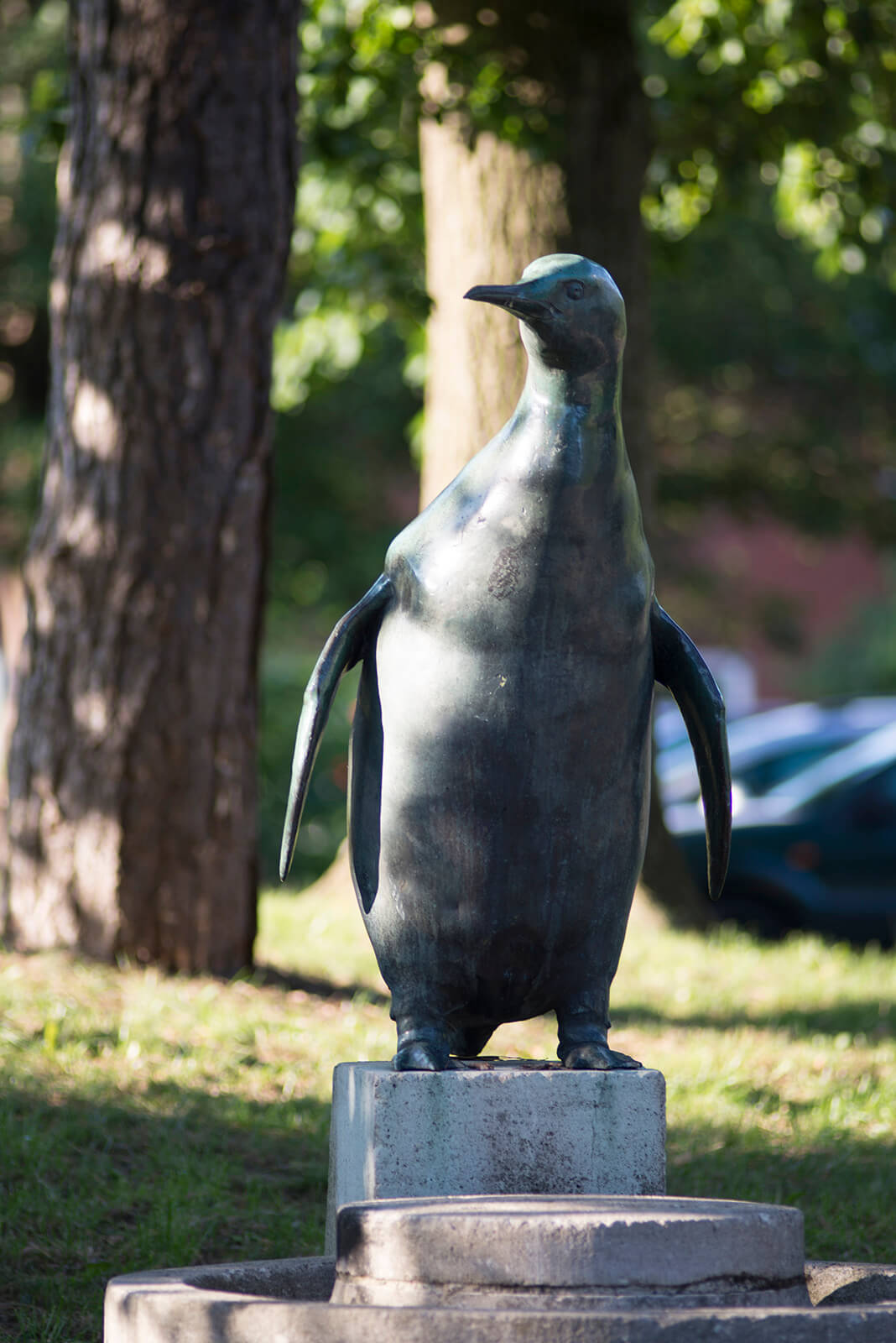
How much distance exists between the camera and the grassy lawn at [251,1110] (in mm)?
4188

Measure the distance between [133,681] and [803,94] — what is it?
5587 mm

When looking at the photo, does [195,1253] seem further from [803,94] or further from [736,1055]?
[803,94]

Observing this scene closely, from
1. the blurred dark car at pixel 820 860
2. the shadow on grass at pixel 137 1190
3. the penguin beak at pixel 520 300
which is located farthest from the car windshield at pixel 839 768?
the penguin beak at pixel 520 300

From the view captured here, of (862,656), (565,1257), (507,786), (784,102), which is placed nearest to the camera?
(565,1257)

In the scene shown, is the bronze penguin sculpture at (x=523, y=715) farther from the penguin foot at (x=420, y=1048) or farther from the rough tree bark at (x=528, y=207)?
the rough tree bark at (x=528, y=207)

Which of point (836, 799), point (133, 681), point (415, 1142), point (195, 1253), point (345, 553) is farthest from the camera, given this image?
point (345, 553)

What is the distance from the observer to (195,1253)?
4090mm

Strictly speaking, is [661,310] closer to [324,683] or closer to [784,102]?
[784,102]

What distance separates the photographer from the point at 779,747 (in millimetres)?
11250

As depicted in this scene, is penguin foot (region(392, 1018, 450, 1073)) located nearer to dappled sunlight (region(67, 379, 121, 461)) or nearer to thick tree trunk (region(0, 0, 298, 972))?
thick tree trunk (region(0, 0, 298, 972))

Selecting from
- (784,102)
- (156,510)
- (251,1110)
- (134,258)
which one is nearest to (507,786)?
(251,1110)

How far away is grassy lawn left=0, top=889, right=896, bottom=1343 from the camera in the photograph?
419cm

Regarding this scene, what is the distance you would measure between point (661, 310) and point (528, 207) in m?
8.13

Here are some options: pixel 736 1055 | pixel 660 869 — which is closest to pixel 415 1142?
pixel 736 1055
